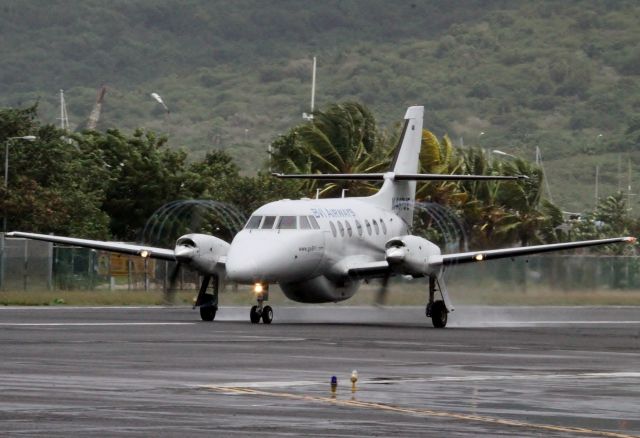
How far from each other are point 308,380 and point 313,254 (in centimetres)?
1994

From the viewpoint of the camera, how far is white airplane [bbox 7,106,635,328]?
3972 centimetres

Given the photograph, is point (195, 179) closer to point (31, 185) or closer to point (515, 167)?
point (31, 185)

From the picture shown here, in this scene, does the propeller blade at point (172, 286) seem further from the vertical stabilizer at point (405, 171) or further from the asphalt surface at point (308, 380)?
the vertical stabilizer at point (405, 171)

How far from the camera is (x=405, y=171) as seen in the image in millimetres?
49281

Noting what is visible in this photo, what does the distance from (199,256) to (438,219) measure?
22.2 feet

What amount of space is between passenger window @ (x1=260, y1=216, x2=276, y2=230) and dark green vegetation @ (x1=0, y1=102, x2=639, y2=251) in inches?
1073

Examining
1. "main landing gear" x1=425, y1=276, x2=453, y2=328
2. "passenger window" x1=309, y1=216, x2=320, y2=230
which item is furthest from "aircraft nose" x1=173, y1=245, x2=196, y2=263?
"main landing gear" x1=425, y1=276, x2=453, y2=328

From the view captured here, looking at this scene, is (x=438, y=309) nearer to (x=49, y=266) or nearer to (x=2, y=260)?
(x=2, y=260)

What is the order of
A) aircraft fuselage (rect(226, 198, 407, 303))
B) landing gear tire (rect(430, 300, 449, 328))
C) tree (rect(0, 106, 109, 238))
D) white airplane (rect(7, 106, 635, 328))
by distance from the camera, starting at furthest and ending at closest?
tree (rect(0, 106, 109, 238)) → landing gear tire (rect(430, 300, 449, 328)) → white airplane (rect(7, 106, 635, 328)) → aircraft fuselage (rect(226, 198, 407, 303))

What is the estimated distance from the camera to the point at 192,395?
62.2 feet

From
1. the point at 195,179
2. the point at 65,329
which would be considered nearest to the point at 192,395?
the point at 65,329

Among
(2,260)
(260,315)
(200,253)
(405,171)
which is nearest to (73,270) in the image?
(2,260)

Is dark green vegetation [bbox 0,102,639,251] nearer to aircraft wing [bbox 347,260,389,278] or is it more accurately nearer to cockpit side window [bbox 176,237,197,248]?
aircraft wing [bbox 347,260,389,278]

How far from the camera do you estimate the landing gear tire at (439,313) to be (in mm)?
41344
